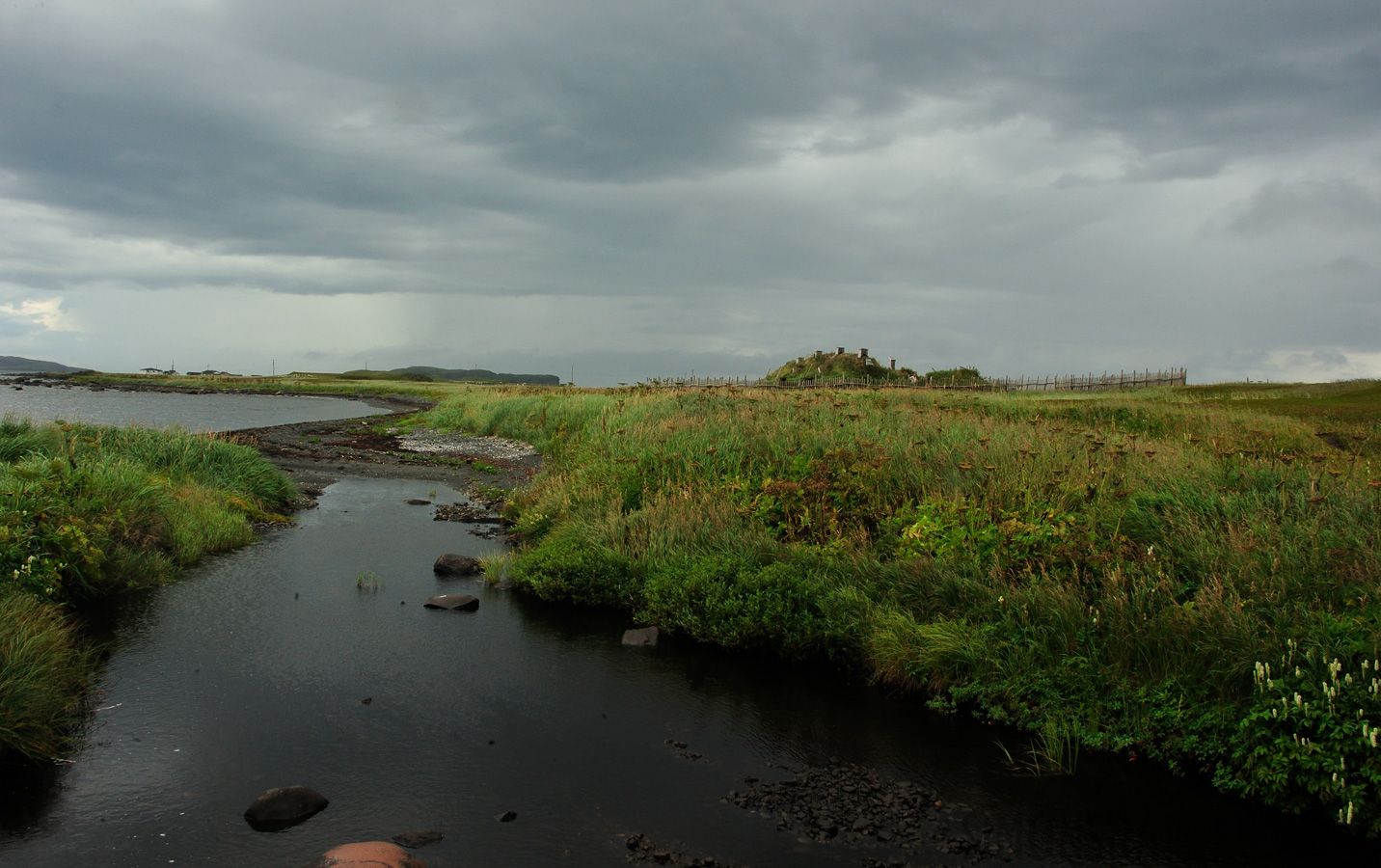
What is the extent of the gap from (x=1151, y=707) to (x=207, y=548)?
619 inches

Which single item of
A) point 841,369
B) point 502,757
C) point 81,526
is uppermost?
point 841,369

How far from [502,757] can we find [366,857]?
2252 mm

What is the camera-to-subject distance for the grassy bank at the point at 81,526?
7.88 m

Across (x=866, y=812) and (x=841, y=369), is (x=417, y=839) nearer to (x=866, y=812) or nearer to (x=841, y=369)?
(x=866, y=812)

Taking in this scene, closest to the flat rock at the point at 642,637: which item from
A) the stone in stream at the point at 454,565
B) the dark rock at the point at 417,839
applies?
the stone in stream at the point at 454,565

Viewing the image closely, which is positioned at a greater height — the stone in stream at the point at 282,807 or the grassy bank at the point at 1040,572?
the grassy bank at the point at 1040,572

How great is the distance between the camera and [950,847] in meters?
6.25

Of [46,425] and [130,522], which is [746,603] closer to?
[130,522]

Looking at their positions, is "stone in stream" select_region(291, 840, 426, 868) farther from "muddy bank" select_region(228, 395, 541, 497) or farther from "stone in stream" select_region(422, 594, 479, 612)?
"muddy bank" select_region(228, 395, 541, 497)

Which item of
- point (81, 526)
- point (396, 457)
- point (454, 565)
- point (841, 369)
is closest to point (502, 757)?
point (454, 565)

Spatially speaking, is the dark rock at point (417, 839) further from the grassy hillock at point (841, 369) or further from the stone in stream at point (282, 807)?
the grassy hillock at point (841, 369)

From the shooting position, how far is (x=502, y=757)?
7680mm

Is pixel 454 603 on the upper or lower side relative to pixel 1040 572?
lower

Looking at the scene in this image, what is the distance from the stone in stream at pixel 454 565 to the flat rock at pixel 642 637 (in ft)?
14.7
